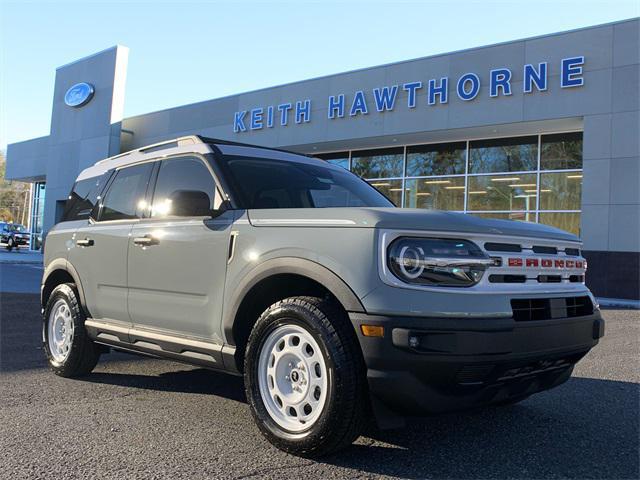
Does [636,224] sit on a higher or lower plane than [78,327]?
higher

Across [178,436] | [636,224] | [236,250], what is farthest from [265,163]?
[636,224]

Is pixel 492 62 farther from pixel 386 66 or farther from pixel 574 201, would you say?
pixel 574 201

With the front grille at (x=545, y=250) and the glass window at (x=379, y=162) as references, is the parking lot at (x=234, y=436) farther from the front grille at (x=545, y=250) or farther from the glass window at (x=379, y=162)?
the glass window at (x=379, y=162)

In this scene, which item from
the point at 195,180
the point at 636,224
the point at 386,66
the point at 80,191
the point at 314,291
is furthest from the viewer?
the point at 386,66

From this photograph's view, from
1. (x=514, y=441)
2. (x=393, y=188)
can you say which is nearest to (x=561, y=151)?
(x=393, y=188)

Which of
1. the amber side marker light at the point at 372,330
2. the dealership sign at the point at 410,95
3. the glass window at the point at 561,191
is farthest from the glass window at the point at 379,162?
the amber side marker light at the point at 372,330

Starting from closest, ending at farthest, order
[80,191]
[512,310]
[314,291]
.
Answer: [512,310] < [314,291] < [80,191]

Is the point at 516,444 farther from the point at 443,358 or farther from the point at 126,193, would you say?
the point at 126,193

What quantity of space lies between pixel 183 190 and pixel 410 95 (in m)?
15.3

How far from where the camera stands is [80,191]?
18.9 feet

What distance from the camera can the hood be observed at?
302 centimetres

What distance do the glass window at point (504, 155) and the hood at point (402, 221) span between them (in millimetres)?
15113

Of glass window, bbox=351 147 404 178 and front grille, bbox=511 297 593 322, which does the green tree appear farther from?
front grille, bbox=511 297 593 322

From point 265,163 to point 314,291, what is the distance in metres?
1.45
